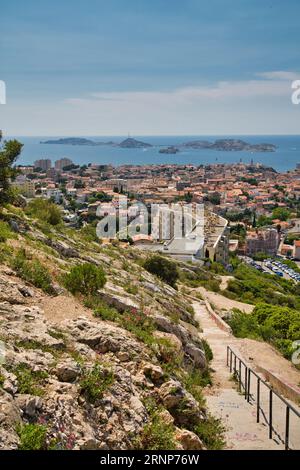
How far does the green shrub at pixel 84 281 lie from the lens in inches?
328

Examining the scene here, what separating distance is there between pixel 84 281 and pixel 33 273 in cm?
89

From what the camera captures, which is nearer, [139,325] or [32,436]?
[32,436]

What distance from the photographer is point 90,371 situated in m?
5.15

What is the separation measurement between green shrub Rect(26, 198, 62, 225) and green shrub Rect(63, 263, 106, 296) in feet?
27.2

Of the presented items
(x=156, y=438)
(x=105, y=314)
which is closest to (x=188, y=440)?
(x=156, y=438)

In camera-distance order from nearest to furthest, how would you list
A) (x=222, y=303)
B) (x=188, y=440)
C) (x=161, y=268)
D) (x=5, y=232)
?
(x=188, y=440) → (x=5, y=232) → (x=161, y=268) → (x=222, y=303)

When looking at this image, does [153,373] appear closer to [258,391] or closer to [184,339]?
[258,391]

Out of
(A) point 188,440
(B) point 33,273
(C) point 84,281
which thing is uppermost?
(B) point 33,273

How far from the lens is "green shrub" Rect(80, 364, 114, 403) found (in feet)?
15.9

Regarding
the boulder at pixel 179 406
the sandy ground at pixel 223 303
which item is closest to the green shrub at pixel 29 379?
the boulder at pixel 179 406

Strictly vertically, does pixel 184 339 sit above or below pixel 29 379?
below

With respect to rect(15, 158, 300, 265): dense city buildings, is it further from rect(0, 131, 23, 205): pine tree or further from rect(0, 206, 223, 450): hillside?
rect(0, 206, 223, 450): hillside
